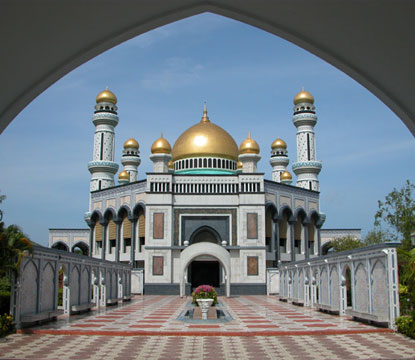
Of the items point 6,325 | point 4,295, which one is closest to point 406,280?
point 6,325

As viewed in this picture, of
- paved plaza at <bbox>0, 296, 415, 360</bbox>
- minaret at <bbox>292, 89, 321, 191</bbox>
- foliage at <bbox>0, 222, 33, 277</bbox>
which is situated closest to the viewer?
paved plaza at <bbox>0, 296, 415, 360</bbox>

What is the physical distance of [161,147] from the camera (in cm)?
3747

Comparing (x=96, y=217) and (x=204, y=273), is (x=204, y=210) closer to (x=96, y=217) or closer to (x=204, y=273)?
(x=204, y=273)

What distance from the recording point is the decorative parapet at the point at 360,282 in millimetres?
12914

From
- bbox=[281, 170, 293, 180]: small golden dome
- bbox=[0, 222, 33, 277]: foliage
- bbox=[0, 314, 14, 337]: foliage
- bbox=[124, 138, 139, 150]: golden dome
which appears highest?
bbox=[124, 138, 139, 150]: golden dome

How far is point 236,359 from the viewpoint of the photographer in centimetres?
888

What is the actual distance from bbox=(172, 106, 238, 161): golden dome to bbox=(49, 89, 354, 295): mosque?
0.09 meters

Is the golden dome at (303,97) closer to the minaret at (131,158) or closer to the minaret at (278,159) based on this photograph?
the minaret at (278,159)

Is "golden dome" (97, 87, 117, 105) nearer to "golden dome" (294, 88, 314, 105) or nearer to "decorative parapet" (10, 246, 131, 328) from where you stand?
"golden dome" (294, 88, 314, 105)

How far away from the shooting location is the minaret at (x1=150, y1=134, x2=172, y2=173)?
122ft

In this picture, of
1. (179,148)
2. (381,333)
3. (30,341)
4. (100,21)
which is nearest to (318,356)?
(381,333)

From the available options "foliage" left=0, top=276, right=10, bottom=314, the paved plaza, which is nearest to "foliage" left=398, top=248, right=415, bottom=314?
the paved plaza

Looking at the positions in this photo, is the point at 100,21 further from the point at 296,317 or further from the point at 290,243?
the point at 290,243

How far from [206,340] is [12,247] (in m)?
5.43
